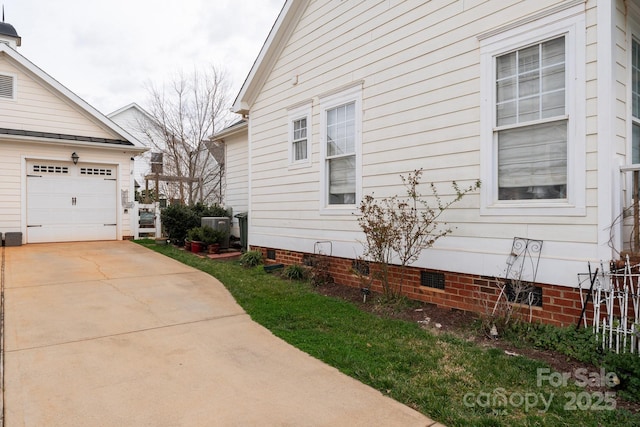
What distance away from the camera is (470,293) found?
5.05 m

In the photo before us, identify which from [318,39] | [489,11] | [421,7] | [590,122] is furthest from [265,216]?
[590,122]

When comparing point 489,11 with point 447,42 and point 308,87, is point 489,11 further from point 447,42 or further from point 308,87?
point 308,87

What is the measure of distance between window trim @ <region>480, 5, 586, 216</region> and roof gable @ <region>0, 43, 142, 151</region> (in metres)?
11.8

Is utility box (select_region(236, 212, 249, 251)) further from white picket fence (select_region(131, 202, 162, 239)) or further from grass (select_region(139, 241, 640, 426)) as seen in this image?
grass (select_region(139, 241, 640, 426))

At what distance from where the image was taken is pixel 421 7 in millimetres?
5691

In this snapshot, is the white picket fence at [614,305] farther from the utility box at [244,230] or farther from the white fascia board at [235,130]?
the white fascia board at [235,130]

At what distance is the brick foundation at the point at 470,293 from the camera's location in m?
4.18

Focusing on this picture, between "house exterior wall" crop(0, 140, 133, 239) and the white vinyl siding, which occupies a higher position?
the white vinyl siding

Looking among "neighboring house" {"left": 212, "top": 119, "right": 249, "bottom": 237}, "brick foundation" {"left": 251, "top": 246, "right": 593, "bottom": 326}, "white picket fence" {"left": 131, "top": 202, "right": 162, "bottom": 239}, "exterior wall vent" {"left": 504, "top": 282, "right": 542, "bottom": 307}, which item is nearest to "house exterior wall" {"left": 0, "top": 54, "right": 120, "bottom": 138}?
"white picket fence" {"left": 131, "top": 202, "right": 162, "bottom": 239}

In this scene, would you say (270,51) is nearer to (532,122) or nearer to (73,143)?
→ (532,122)

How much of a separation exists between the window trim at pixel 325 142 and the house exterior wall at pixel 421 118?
0.29 feet

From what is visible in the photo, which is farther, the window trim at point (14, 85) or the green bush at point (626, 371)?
the window trim at point (14, 85)

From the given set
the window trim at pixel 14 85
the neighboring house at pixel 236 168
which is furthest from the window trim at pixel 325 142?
the window trim at pixel 14 85

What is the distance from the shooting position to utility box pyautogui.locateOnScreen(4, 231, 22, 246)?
36.6ft
